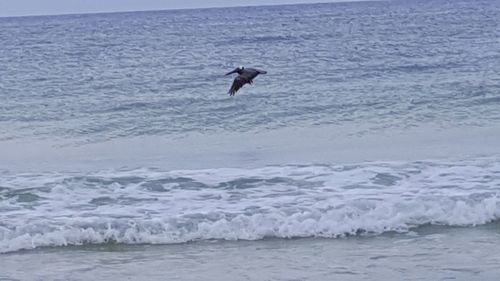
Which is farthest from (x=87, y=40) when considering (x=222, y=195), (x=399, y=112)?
(x=222, y=195)

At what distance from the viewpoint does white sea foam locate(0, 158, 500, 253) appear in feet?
35.0

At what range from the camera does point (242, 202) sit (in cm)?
1174

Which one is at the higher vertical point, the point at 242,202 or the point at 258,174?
the point at 258,174

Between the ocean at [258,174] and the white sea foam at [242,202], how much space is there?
0.03 m

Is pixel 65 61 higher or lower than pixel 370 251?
higher

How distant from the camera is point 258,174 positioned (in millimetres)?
13227

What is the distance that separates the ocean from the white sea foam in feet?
0.08

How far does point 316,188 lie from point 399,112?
22.2 ft

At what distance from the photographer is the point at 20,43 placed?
48625 millimetres

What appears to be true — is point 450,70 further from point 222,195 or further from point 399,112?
point 222,195

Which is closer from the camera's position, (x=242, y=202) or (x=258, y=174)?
(x=242, y=202)

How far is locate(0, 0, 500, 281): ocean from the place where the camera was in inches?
382

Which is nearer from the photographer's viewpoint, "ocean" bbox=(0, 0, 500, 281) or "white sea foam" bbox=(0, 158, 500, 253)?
"ocean" bbox=(0, 0, 500, 281)

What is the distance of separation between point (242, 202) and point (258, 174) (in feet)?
4.98
